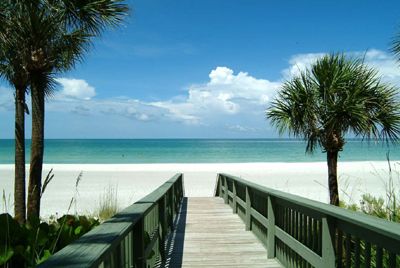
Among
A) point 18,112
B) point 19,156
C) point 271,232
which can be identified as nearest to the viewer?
point 271,232

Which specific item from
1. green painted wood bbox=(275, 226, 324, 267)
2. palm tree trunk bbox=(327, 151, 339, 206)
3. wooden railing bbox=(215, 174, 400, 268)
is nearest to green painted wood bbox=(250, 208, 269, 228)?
wooden railing bbox=(215, 174, 400, 268)

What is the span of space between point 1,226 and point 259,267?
10.00 feet

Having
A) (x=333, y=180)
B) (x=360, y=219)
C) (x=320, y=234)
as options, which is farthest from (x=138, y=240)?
(x=333, y=180)

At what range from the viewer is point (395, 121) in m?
8.68

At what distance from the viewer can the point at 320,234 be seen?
13.6ft

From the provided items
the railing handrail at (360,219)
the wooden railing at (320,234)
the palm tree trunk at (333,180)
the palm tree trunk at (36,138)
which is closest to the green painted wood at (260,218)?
the wooden railing at (320,234)

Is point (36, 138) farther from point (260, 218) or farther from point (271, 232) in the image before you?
point (271, 232)

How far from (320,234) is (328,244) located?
47 cm

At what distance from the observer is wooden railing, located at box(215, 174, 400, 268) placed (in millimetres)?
2719

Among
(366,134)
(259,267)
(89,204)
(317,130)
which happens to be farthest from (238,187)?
(89,204)

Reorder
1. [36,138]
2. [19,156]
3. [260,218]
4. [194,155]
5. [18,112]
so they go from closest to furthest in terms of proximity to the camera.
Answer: [260,218]
[36,138]
[19,156]
[18,112]
[194,155]

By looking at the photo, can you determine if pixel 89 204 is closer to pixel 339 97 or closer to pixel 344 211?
pixel 339 97

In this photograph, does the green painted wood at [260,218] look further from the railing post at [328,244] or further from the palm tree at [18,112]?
the palm tree at [18,112]

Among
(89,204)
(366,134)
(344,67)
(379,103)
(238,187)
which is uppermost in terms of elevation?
(344,67)
